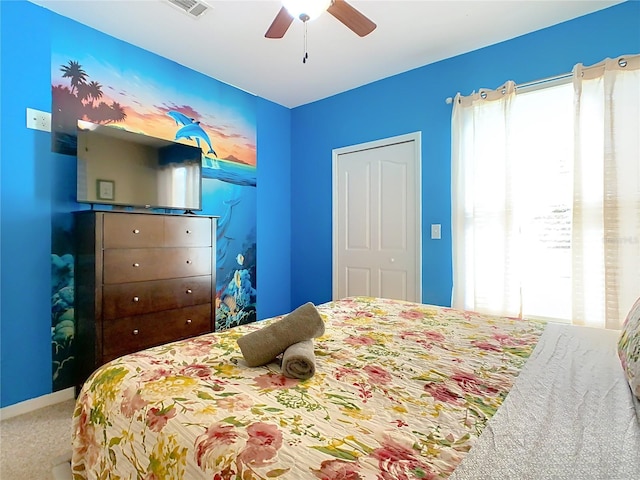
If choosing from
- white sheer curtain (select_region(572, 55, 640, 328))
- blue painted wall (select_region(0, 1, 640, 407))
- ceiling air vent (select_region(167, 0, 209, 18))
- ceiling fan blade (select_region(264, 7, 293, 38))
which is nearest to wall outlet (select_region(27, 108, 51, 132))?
blue painted wall (select_region(0, 1, 640, 407))

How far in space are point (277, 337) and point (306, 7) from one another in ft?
5.13

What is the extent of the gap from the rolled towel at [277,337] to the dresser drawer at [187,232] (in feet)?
5.18

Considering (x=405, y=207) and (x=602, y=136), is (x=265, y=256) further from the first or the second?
(x=602, y=136)

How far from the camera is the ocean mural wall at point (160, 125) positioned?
2.29m

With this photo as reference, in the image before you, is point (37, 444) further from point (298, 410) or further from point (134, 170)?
point (298, 410)

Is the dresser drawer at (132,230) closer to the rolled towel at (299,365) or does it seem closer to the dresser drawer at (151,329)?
the dresser drawer at (151,329)

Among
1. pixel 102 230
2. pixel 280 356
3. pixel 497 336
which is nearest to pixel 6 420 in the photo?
pixel 102 230

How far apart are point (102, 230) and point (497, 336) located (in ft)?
7.42

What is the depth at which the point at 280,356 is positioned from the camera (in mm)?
1147

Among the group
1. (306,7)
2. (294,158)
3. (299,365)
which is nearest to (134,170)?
(306,7)

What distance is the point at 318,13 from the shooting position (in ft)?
5.50

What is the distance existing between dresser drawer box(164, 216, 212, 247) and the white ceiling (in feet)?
4.64

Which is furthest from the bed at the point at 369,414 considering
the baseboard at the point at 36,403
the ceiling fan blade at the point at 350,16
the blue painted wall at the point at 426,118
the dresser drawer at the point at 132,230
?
the blue painted wall at the point at 426,118

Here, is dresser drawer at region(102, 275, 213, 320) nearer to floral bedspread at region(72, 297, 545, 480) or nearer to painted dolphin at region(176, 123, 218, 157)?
floral bedspread at region(72, 297, 545, 480)
